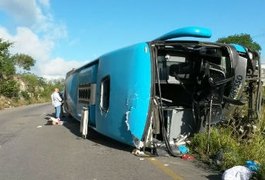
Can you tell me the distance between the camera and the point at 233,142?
32.6 ft

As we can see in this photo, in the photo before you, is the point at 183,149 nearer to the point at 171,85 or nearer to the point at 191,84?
the point at 191,84

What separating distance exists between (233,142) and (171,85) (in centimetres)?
276

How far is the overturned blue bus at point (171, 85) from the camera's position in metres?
10.3

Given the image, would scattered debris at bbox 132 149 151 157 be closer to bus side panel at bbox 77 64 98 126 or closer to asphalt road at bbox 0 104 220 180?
asphalt road at bbox 0 104 220 180

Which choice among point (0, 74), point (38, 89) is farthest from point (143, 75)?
point (38, 89)

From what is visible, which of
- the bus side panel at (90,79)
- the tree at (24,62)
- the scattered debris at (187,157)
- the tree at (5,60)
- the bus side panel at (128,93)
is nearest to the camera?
the scattered debris at (187,157)

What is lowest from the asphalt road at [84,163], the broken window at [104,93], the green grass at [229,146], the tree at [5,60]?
the asphalt road at [84,163]

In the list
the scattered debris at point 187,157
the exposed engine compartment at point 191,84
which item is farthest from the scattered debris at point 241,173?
the exposed engine compartment at point 191,84

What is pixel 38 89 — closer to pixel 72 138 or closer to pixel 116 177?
pixel 72 138

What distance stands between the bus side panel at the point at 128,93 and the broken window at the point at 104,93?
373mm

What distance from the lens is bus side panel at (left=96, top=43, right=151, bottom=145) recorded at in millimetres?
10273

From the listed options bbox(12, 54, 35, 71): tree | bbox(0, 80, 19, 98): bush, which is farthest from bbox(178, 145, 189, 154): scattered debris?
bbox(12, 54, 35, 71): tree

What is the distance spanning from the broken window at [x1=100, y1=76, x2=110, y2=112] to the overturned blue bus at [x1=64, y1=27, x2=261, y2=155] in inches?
2.2

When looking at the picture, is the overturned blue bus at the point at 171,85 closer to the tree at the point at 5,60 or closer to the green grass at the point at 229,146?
the green grass at the point at 229,146
